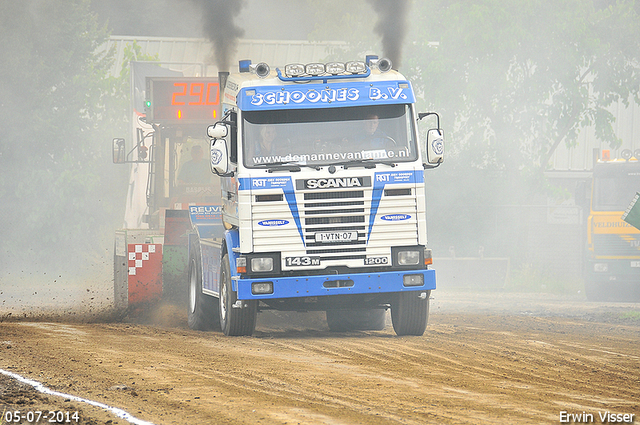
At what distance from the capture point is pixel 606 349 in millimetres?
10672

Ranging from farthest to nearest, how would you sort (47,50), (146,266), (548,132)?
(47,50)
(548,132)
(146,266)

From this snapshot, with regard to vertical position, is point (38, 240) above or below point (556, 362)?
above

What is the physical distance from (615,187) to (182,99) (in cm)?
1142

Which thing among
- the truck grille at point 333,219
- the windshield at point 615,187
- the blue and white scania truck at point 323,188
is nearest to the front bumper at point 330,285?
the blue and white scania truck at point 323,188

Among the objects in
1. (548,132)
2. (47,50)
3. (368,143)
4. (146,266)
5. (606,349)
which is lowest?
(606,349)

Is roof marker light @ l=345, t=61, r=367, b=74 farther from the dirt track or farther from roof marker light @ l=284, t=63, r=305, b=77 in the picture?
the dirt track

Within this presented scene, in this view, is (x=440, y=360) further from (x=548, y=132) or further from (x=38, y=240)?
(x=38, y=240)

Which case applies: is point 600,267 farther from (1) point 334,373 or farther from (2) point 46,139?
(2) point 46,139

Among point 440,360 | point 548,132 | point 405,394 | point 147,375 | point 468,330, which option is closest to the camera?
point 405,394

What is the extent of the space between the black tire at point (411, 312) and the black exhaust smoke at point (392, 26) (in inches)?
187

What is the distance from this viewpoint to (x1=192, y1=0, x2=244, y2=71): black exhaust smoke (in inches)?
663

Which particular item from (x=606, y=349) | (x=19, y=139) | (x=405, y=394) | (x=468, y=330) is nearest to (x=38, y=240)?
(x=19, y=139)

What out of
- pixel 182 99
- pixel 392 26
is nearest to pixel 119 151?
pixel 182 99

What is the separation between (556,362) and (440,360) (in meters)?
1.19
